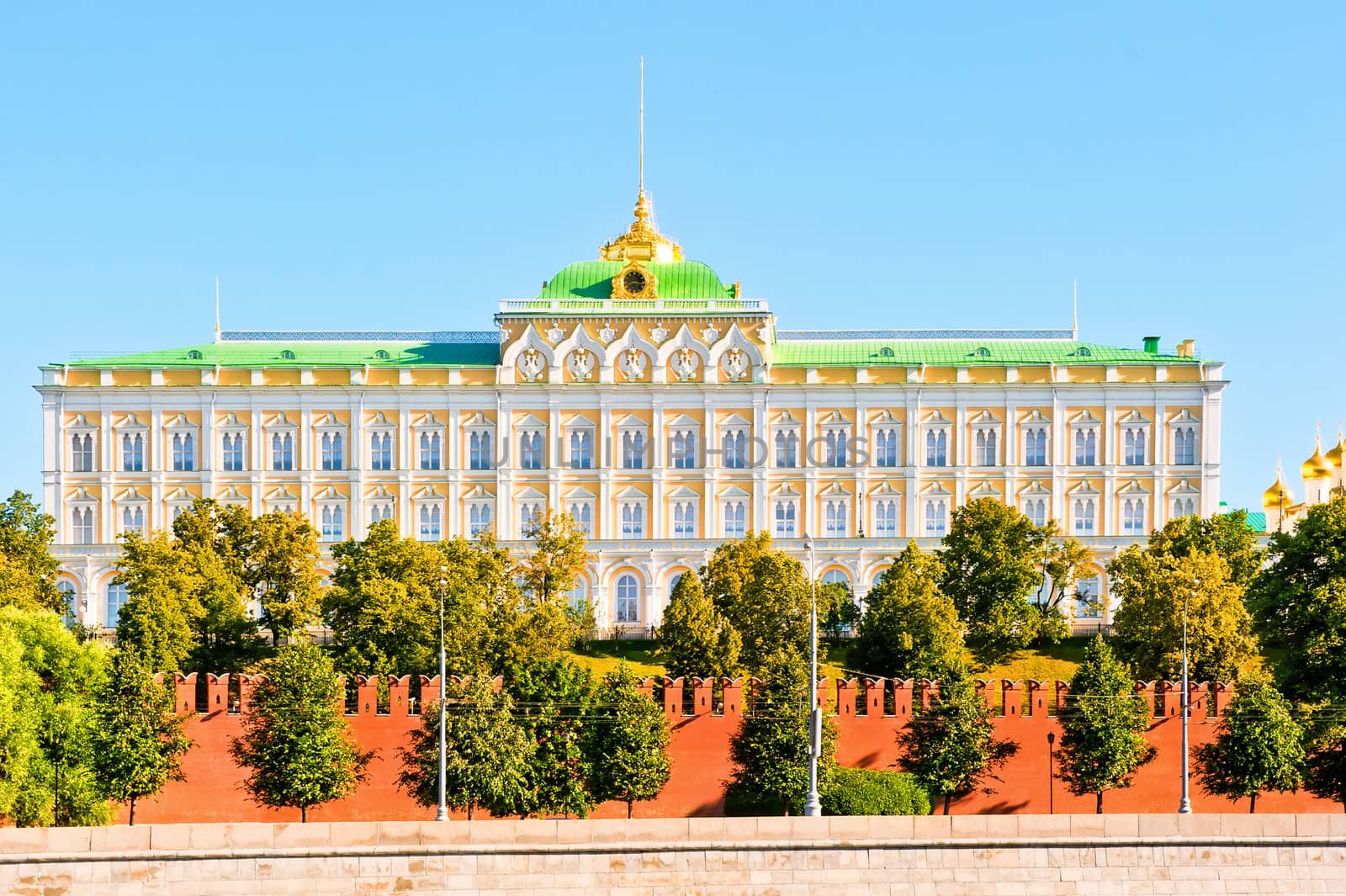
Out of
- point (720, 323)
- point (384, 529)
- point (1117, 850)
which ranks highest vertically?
point (720, 323)

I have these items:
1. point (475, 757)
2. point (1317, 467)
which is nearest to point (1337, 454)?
point (1317, 467)

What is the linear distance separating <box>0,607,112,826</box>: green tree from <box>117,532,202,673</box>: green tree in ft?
8.54

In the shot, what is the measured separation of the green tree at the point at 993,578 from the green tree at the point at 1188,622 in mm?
4887

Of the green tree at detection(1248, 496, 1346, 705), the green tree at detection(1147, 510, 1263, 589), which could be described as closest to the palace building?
the green tree at detection(1147, 510, 1263, 589)

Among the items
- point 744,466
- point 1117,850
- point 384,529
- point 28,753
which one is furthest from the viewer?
point 744,466

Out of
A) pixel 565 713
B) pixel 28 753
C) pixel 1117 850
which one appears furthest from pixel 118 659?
pixel 1117 850

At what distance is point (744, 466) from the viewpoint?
10588 cm

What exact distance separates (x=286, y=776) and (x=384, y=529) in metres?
18.4

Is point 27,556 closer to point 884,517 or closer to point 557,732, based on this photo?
point 557,732

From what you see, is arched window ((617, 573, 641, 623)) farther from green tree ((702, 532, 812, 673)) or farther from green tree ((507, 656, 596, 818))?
green tree ((507, 656, 596, 818))

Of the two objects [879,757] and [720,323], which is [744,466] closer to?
[720,323]

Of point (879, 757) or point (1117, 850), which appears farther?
point (879, 757)

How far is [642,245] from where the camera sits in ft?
369

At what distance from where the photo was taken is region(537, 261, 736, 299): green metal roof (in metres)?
109
